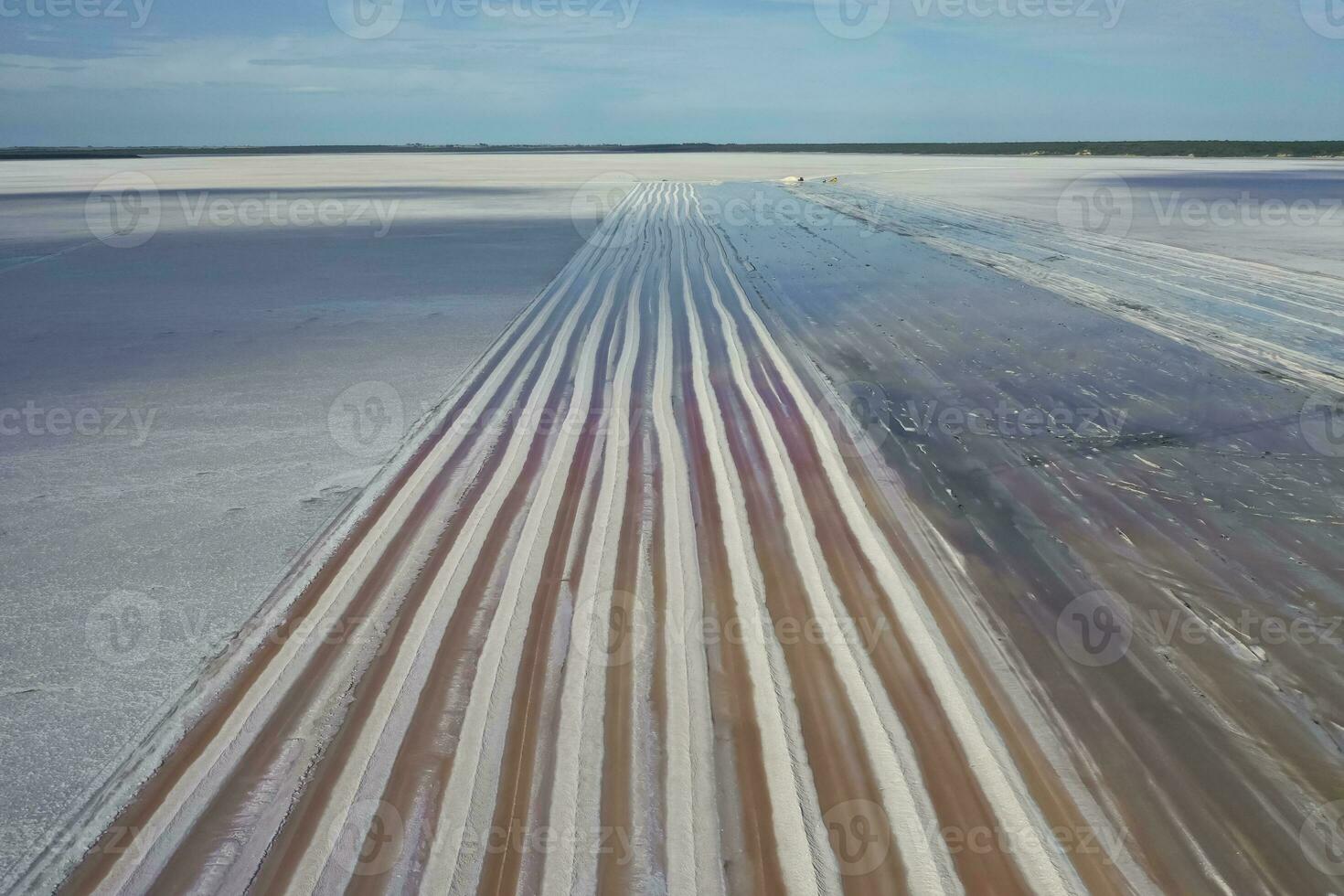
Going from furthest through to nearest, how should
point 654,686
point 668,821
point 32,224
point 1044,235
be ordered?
1. point 32,224
2. point 1044,235
3. point 654,686
4. point 668,821

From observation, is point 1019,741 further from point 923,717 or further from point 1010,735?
point 923,717

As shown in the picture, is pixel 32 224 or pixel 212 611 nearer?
pixel 212 611

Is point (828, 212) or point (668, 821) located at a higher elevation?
point (828, 212)

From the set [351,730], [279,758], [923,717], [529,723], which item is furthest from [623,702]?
[279,758]

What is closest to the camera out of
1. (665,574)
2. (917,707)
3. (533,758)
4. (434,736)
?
(533,758)

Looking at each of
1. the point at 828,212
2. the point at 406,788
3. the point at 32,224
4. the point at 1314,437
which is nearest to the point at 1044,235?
the point at 828,212

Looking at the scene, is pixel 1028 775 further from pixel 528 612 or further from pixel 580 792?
pixel 528 612
